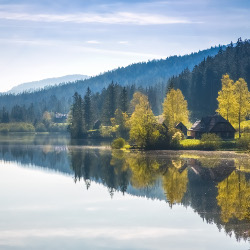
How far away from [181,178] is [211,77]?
11896 centimetres

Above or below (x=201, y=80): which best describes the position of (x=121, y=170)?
below

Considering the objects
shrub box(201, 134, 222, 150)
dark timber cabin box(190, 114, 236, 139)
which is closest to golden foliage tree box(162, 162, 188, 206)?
shrub box(201, 134, 222, 150)

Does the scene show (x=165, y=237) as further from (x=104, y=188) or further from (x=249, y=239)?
(x=104, y=188)

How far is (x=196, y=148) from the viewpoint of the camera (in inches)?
3041

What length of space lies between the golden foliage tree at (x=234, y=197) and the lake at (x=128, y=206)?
0.06 metres

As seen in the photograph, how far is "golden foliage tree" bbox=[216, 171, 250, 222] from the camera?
27.6 m

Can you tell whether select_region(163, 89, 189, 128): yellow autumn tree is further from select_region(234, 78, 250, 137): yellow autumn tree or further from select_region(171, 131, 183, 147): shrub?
select_region(171, 131, 183, 147): shrub

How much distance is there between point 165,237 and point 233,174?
23.3 m

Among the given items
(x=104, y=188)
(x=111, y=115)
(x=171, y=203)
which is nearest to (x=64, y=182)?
Result: (x=104, y=188)

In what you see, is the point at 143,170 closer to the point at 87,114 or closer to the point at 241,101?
the point at 241,101

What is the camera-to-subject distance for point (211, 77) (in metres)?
158

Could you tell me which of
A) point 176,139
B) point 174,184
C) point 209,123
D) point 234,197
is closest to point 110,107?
point 209,123

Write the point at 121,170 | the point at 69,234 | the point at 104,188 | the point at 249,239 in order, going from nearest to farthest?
the point at 249,239 < the point at 69,234 < the point at 104,188 < the point at 121,170

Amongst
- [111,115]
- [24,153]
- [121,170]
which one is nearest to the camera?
[121,170]
